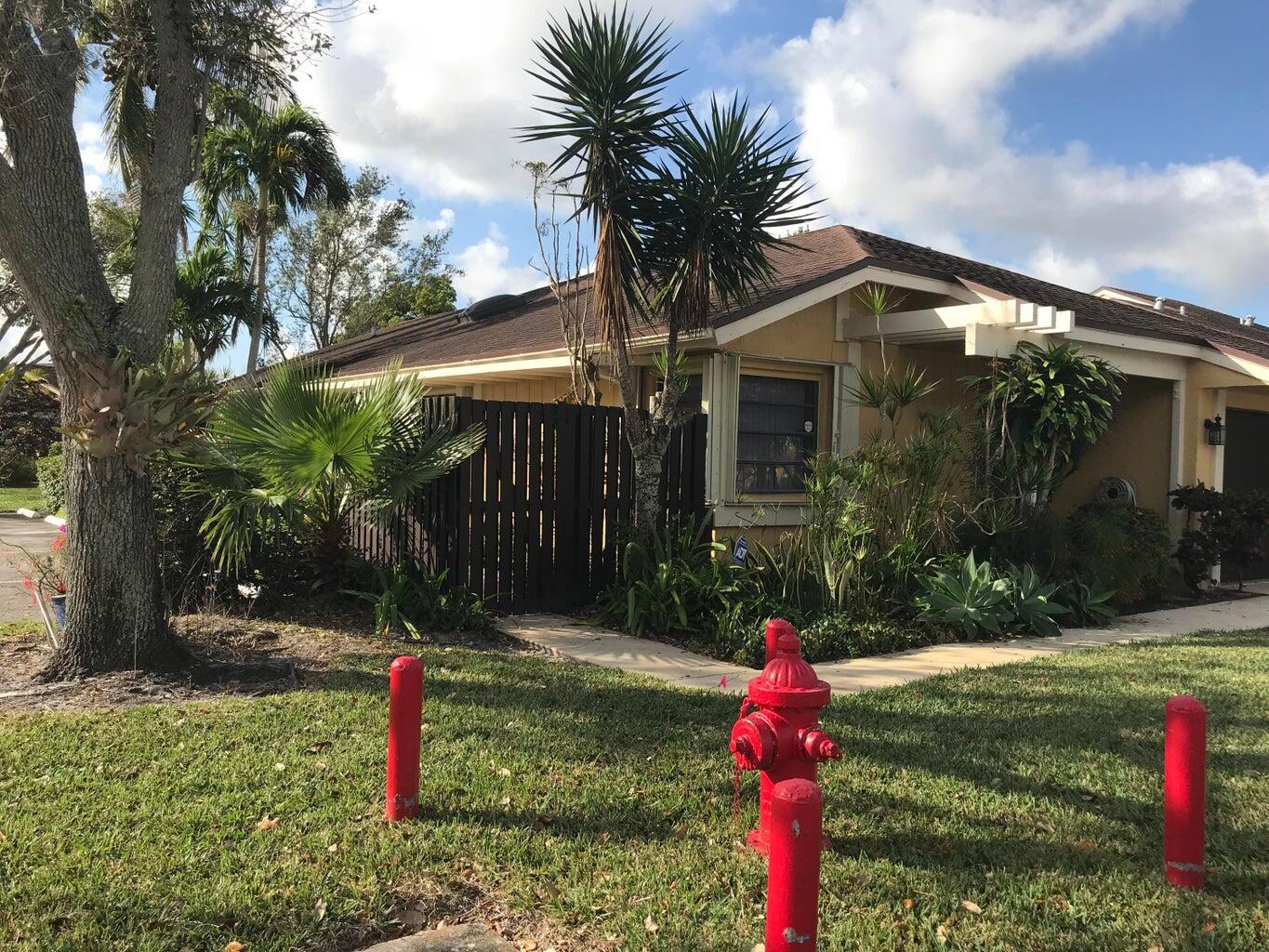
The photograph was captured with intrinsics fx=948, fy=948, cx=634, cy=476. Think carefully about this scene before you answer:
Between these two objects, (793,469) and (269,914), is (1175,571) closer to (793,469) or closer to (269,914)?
(793,469)

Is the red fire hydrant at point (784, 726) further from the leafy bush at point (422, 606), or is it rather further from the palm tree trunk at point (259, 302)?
the palm tree trunk at point (259, 302)

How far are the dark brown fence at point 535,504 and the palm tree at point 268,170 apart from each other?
1128 cm

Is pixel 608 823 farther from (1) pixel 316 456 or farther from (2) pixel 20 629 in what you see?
(2) pixel 20 629

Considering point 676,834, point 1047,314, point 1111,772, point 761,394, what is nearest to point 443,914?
point 676,834

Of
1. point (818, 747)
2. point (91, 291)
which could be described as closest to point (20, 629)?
point (91, 291)

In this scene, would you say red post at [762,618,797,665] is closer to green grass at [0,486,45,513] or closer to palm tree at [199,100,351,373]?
palm tree at [199,100,351,373]

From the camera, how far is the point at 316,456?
810cm

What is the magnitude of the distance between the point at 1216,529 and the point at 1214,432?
1.49m

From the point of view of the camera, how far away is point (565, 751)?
512 cm

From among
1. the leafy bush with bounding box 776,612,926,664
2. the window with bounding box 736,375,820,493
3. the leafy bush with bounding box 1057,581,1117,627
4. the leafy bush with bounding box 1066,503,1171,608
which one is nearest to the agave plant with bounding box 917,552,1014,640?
the leafy bush with bounding box 776,612,926,664

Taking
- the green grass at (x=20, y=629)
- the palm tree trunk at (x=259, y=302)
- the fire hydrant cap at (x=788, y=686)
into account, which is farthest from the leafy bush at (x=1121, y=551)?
the palm tree trunk at (x=259, y=302)

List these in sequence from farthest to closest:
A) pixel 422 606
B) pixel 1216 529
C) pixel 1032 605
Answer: pixel 1216 529 < pixel 1032 605 < pixel 422 606

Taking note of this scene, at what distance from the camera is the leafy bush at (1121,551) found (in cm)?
1057

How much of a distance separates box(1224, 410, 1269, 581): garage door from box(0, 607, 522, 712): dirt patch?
1120 centimetres
